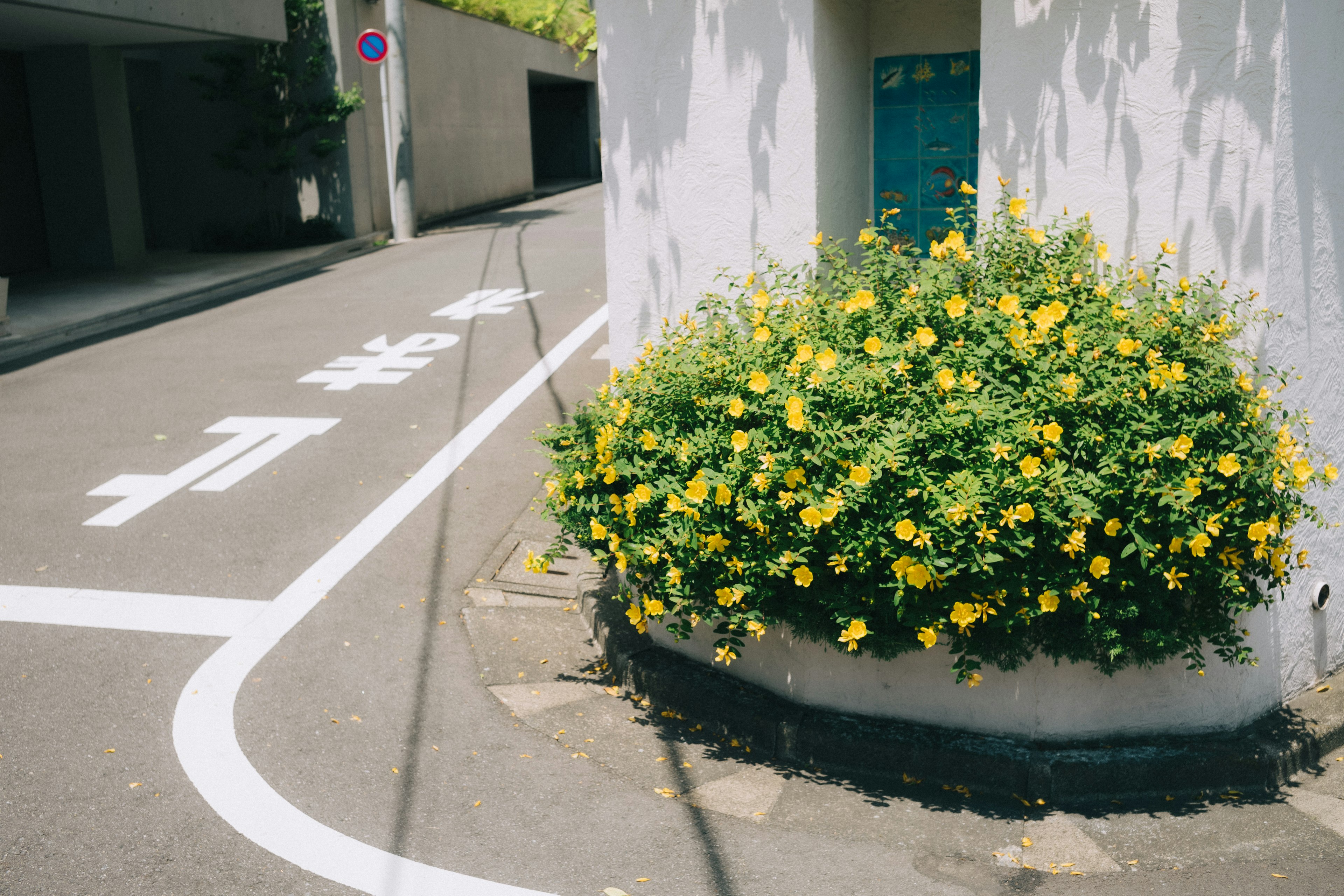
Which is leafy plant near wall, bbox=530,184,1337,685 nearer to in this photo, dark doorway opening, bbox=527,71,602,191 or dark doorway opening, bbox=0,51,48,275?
dark doorway opening, bbox=0,51,48,275

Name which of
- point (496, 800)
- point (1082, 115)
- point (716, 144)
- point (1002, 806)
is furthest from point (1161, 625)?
point (716, 144)

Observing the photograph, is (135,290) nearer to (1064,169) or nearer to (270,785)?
(270,785)

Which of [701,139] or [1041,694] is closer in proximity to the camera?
[1041,694]

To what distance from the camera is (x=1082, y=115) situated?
4695mm

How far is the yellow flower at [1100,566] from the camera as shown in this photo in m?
3.87

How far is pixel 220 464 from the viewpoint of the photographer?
8148 mm

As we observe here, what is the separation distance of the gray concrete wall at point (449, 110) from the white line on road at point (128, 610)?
594 inches

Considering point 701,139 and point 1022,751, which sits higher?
point 701,139

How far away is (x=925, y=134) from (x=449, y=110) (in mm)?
19310

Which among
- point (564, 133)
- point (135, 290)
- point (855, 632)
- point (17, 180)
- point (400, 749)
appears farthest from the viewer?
point (564, 133)

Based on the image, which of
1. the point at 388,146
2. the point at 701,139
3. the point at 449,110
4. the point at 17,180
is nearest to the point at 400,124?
the point at 388,146

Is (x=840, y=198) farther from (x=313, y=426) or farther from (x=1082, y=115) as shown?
(x=313, y=426)

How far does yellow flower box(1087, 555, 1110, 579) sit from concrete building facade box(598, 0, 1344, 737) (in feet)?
1.99

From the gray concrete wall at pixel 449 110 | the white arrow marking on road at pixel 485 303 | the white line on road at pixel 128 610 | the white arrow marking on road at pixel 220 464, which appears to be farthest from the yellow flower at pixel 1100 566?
the gray concrete wall at pixel 449 110
